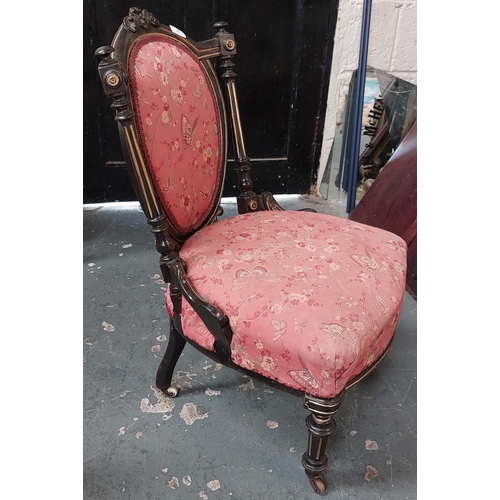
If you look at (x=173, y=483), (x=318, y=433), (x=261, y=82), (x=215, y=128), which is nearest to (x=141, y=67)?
(x=215, y=128)

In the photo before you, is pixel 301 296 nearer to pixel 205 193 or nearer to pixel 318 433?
pixel 318 433

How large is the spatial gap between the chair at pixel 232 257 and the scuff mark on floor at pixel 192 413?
0.71 feet

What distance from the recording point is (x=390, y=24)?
2.31 m

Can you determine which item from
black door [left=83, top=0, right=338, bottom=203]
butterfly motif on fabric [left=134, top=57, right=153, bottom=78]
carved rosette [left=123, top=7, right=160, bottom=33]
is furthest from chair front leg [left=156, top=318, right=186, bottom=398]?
black door [left=83, top=0, right=338, bottom=203]

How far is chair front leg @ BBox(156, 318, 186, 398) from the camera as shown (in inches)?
53.2

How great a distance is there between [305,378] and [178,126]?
0.67m

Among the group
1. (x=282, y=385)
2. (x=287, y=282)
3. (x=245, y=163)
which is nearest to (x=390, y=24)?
(x=245, y=163)

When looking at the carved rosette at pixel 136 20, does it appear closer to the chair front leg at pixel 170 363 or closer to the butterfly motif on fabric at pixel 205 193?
the butterfly motif on fabric at pixel 205 193

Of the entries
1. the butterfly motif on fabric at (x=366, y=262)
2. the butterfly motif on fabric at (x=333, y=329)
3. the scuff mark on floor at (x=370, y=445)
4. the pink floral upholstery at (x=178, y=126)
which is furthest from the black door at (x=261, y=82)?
the butterfly motif on fabric at (x=333, y=329)

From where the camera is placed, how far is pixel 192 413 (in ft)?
4.61

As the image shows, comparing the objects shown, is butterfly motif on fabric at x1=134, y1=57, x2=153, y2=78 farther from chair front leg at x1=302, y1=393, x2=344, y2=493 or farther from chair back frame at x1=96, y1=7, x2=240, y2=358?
chair front leg at x1=302, y1=393, x2=344, y2=493

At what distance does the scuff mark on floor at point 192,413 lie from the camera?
1.39 metres

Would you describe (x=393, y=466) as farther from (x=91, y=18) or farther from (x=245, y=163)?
(x=91, y=18)

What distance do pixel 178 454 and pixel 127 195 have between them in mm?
1603
